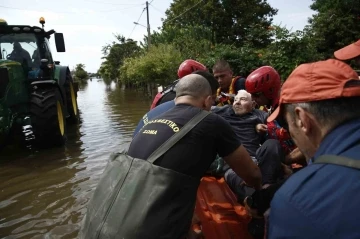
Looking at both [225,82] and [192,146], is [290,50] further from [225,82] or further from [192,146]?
[192,146]

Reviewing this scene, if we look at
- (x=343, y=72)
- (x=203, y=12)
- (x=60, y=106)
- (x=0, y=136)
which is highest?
(x=203, y=12)

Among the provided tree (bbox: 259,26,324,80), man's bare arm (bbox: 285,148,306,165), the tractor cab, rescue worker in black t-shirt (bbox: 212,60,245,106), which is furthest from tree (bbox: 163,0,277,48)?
man's bare arm (bbox: 285,148,306,165)

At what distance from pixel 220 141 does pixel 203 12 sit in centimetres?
2268

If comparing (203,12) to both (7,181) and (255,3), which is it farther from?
(7,181)

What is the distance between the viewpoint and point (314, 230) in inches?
33.6

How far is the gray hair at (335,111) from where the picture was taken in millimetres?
1019

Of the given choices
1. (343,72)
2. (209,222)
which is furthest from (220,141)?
(343,72)

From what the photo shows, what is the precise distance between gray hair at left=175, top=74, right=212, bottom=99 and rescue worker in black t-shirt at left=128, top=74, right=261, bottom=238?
112mm

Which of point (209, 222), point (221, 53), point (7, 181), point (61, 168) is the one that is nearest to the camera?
point (209, 222)

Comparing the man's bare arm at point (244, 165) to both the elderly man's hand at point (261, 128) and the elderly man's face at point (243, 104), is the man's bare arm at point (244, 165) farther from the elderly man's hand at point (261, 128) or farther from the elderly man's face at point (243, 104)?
the elderly man's face at point (243, 104)

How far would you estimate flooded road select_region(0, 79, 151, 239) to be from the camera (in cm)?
378

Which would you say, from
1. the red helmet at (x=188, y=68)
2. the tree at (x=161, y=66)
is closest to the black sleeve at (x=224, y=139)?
the red helmet at (x=188, y=68)

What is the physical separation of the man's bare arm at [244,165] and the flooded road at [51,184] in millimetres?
2493

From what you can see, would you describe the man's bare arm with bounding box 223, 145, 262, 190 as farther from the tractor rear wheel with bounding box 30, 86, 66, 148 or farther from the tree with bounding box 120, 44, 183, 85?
the tree with bounding box 120, 44, 183, 85
